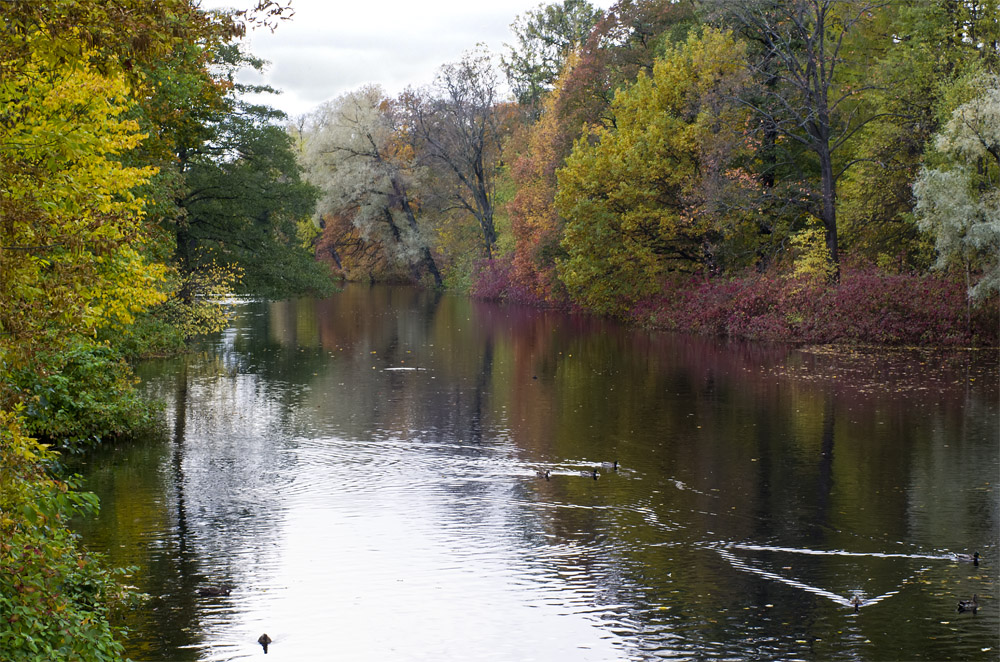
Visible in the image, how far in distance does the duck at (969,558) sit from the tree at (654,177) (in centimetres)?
2861

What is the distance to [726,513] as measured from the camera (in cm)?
1498

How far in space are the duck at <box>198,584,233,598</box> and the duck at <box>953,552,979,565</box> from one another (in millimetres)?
8725

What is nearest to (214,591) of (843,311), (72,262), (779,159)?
(72,262)

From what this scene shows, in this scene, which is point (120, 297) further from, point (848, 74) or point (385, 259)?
point (385, 259)

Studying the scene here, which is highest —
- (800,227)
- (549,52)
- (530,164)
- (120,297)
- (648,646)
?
(549,52)

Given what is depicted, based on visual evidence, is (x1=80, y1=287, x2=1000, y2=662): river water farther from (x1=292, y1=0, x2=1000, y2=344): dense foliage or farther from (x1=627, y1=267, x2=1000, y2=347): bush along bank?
(x1=292, y1=0, x2=1000, y2=344): dense foliage

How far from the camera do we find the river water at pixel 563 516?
34.6ft

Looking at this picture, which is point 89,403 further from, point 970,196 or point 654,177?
point 654,177

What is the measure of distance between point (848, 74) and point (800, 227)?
29.8ft

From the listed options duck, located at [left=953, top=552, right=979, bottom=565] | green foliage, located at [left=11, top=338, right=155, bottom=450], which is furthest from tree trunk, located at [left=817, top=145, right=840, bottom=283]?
green foliage, located at [left=11, top=338, right=155, bottom=450]

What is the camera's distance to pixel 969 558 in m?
12.7

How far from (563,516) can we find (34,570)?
8.17 meters

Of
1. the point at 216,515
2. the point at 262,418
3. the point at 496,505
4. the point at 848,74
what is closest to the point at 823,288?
the point at 848,74

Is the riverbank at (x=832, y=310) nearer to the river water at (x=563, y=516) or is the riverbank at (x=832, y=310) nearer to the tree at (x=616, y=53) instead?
the river water at (x=563, y=516)
